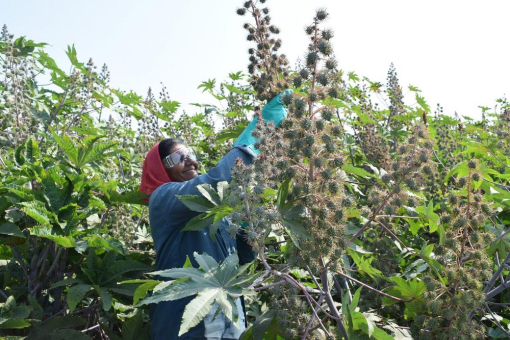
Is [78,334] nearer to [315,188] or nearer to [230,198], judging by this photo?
[230,198]

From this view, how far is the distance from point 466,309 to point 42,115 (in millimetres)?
4134

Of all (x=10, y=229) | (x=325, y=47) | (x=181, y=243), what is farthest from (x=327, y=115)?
(x=10, y=229)

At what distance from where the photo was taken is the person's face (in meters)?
3.44

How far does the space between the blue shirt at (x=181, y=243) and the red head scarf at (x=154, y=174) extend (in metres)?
0.31

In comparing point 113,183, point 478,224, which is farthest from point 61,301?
point 478,224

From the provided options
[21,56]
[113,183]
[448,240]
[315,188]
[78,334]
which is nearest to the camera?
[315,188]

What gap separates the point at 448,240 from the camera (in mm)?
2465

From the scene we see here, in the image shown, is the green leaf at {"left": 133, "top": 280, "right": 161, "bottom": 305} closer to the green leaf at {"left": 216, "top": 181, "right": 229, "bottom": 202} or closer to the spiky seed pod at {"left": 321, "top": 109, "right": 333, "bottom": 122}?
the green leaf at {"left": 216, "top": 181, "right": 229, "bottom": 202}

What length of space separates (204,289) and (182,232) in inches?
42.6

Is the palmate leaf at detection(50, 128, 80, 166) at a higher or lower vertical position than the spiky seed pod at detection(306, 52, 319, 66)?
lower

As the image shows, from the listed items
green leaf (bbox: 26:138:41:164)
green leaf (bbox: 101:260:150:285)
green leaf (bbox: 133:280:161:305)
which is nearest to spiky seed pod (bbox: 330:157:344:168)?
green leaf (bbox: 133:280:161:305)

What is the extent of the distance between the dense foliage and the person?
0.17 m

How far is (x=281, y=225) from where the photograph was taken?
101 inches

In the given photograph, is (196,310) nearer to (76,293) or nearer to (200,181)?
(200,181)
